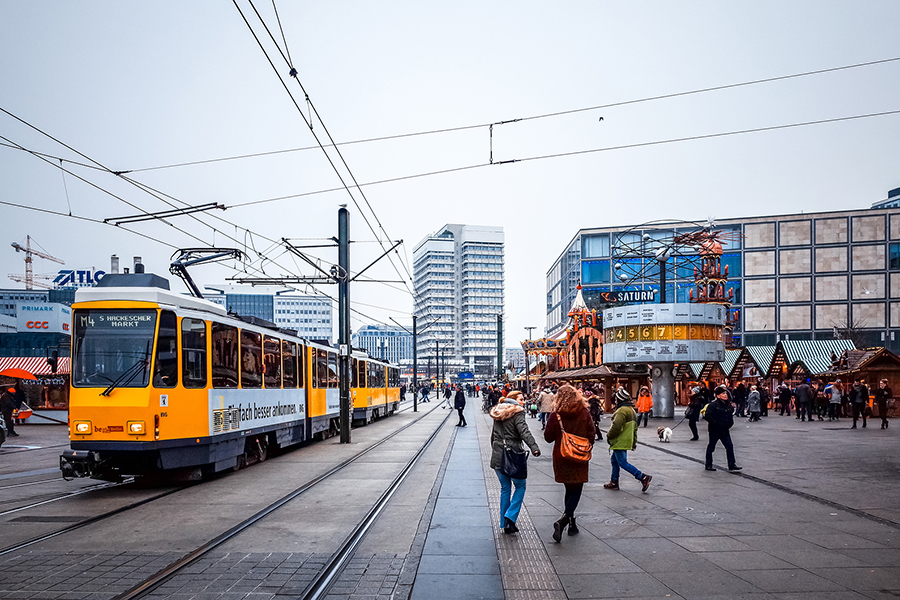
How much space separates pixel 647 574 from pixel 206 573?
3877 millimetres

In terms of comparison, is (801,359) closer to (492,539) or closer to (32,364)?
(492,539)

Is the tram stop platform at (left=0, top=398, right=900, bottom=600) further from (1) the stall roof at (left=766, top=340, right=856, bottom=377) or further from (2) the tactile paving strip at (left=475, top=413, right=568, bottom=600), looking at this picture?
(1) the stall roof at (left=766, top=340, right=856, bottom=377)

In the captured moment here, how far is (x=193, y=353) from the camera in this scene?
484 inches

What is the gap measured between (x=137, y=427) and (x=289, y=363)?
7113mm

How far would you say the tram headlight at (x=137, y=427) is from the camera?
11117 mm

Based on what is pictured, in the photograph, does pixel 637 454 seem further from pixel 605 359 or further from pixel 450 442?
pixel 605 359

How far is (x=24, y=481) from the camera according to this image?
13.1m

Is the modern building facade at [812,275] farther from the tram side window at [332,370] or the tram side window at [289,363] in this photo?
the tram side window at [289,363]

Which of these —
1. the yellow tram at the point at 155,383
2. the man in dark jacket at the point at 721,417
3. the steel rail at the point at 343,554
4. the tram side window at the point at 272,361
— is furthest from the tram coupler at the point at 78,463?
the man in dark jacket at the point at 721,417

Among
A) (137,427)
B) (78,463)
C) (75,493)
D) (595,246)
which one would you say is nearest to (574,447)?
(137,427)

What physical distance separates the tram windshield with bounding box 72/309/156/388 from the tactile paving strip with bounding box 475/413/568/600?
6097 millimetres

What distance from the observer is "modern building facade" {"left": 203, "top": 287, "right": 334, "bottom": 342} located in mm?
162000

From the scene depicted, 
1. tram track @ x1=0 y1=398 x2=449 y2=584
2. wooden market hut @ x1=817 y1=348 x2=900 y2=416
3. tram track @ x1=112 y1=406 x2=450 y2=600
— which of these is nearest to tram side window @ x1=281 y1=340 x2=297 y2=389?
tram track @ x1=0 y1=398 x2=449 y2=584

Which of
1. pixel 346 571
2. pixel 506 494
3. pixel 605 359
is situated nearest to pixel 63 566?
pixel 346 571
